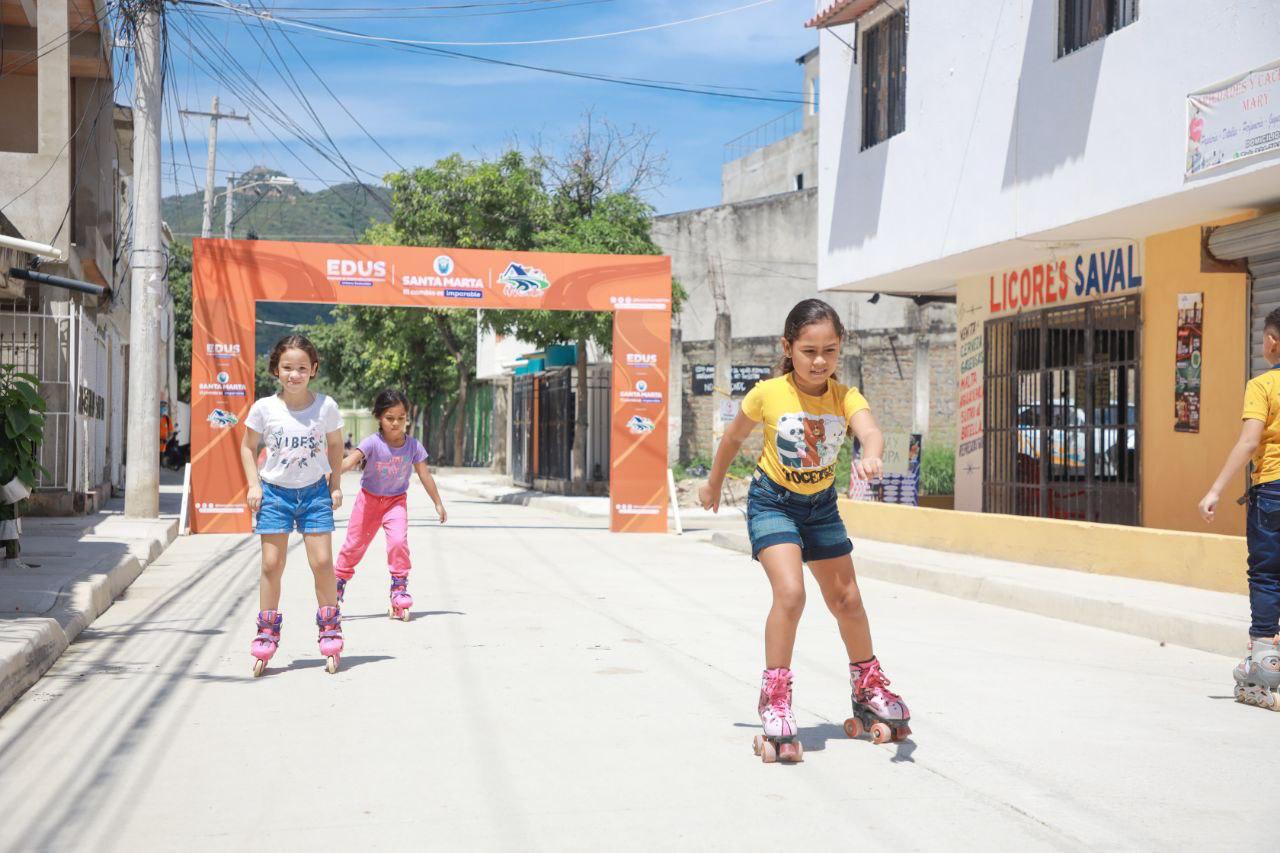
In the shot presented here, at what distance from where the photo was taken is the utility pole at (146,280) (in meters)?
17.3

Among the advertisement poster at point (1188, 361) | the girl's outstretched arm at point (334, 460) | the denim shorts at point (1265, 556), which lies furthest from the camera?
the advertisement poster at point (1188, 361)

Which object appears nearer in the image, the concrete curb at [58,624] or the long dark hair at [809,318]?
the long dark hair at [809,318]

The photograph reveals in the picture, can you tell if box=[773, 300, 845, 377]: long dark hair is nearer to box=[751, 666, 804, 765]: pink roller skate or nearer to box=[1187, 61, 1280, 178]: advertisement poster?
box=[751, 666, 804, 765]: pink roller skate

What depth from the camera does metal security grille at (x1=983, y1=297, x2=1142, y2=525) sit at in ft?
47.0

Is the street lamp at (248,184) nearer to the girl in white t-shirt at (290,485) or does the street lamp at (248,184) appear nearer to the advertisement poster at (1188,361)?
the advertisement poster at (1188,361)

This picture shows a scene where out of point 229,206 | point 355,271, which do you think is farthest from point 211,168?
point 355,271

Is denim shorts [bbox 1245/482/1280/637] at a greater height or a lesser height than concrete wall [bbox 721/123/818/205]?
lesser

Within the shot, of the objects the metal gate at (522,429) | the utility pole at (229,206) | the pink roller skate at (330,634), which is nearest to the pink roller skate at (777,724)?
the pink roller skate at (330,634)

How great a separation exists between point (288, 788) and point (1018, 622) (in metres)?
6.47

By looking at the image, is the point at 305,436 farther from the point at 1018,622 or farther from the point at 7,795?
the point at 1018,622

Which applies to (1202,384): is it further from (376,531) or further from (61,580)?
(61,580)

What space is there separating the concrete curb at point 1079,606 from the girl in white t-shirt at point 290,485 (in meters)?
5.24

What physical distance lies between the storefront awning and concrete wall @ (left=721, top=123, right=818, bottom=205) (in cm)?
2674

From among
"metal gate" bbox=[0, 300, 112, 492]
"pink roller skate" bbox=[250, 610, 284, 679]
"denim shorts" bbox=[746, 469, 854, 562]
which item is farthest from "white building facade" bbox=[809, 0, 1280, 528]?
"metal gate" bbox=[0, 300, 112, 492]
